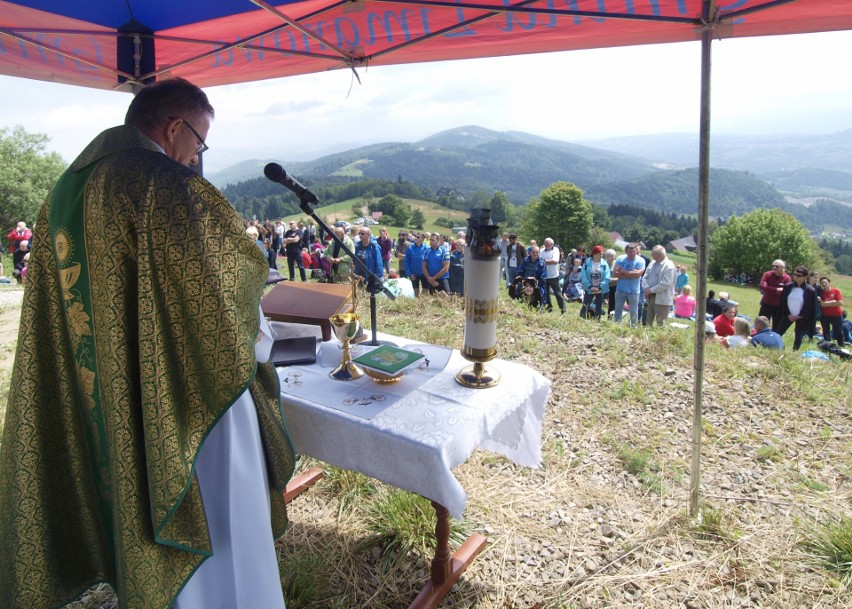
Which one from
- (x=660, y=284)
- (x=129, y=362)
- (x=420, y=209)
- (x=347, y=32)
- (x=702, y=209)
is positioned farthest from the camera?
(x=420, y=209)

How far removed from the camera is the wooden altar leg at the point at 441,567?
6.72ft

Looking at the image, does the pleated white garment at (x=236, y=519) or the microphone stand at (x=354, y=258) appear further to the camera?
the microphone stand at (x=354, y=258)

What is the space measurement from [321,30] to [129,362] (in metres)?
2.68

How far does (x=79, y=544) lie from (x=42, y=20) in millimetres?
3285

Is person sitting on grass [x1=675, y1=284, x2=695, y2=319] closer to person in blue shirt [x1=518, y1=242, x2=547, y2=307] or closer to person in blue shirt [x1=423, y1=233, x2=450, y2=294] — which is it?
person in blue shirt [x1=518, y1=242, x2=547, y2=307]

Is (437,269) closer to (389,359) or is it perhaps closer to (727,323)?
(727,323)

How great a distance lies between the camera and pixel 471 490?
9.71 ft

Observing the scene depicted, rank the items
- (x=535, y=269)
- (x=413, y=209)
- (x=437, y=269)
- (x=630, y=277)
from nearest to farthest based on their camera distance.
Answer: (x=630, y=277)
(x=437, y=269)
(x=535, y=269)
(x=413, y=209)

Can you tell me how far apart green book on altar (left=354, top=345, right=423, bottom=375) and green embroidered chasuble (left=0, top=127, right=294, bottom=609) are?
0.46 metres

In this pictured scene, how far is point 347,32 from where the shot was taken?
326 centimetres

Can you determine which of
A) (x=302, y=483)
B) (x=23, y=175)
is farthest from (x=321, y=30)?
(x=23, y=175)

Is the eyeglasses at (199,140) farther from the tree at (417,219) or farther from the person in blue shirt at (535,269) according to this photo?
the tree at (417,219)

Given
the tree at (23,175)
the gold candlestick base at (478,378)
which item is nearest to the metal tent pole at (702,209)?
the gold candlestick base at (478,378)

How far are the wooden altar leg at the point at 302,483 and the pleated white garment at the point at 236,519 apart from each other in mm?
1139
